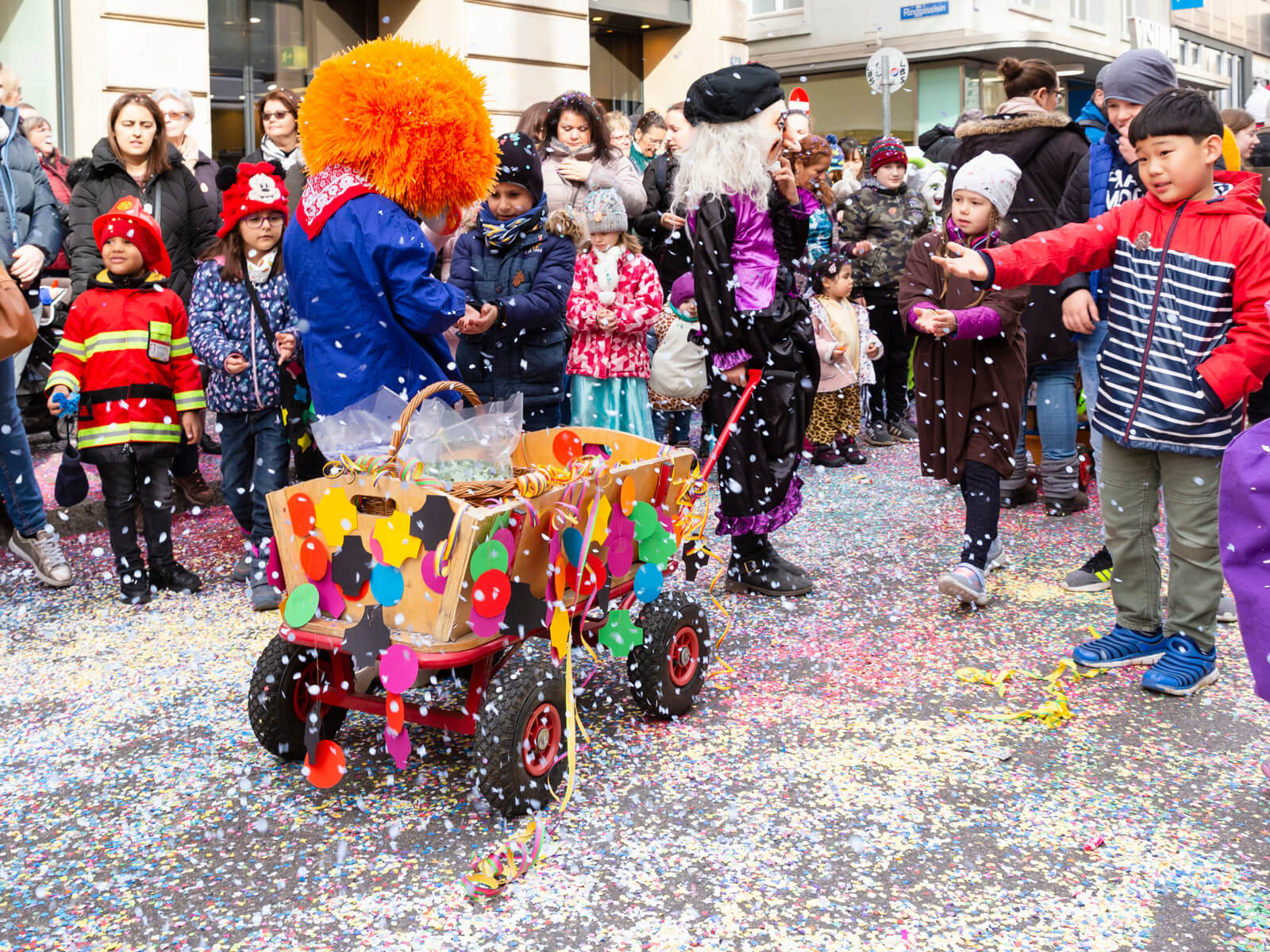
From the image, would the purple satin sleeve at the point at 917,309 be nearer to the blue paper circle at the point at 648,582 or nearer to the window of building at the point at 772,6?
the blue paper circle at the point at 648,582

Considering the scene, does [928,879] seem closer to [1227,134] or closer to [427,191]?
[427,191]

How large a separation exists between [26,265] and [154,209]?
0.86 metres

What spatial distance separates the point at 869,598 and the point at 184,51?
744 cm

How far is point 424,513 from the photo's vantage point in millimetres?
3104

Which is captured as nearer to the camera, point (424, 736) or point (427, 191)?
point (424, 736)

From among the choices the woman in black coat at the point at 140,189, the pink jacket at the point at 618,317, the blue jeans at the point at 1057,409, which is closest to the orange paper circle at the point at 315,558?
the pink jacket at the point at 618,317

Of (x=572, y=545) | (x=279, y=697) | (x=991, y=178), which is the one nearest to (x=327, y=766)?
(x=279, y=697)

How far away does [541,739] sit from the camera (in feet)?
10.7

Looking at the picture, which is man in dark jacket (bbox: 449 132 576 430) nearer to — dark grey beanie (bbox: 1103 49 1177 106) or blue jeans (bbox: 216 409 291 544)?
blue jeans (bbox: 216 409 291 544)

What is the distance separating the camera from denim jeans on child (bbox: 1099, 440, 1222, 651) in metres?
4.01

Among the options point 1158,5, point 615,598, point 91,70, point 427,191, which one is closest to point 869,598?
point 615,598

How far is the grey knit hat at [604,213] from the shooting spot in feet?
19.9

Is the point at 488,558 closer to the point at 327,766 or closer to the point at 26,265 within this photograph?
the point at 327,766

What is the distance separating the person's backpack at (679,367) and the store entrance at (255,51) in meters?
4.79
